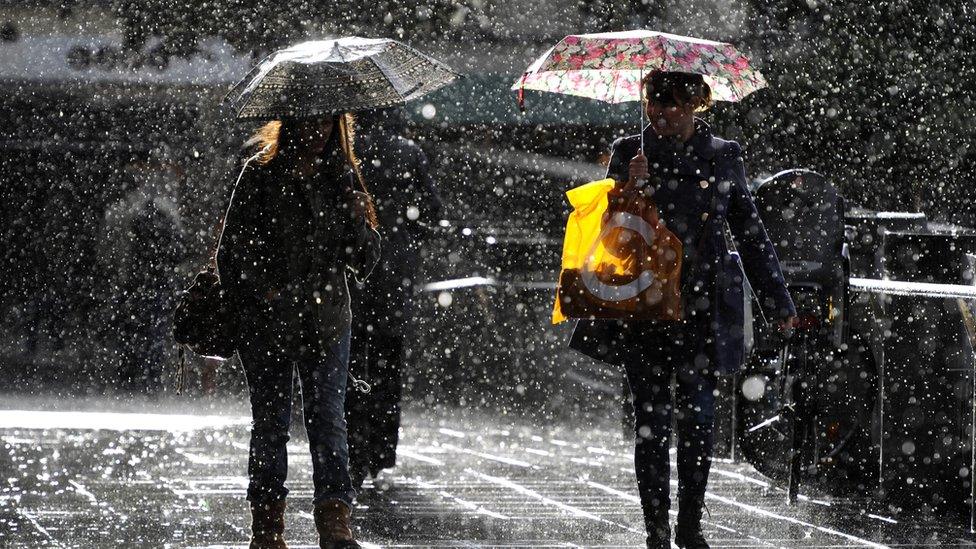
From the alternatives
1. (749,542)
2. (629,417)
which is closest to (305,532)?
(749,542)

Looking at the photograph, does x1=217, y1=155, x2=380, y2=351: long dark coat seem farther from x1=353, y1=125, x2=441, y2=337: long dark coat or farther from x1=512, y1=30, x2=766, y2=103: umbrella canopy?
x1=353, y1=125, x2=441, y2=337: long dark coat

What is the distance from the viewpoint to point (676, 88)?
6.84m

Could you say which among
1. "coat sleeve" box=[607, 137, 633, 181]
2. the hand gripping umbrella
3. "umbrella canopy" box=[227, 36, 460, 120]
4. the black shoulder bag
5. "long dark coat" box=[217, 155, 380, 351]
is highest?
the hand gripping umbrella

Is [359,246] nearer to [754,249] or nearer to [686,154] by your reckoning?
[686,154]

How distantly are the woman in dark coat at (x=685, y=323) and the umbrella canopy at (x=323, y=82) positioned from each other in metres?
0.96

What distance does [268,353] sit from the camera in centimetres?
666

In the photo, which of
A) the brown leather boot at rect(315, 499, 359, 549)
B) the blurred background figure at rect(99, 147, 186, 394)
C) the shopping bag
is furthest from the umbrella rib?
the blurred background figure at rect(99, 147, 186, 394)

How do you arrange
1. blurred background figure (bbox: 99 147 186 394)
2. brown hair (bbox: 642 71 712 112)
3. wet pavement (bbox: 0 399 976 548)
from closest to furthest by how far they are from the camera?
brown hair (bbox: 642 71 712 112), wet pavement (bbox: 0 399 976 548), blurred background figure (bbox: 99 147 186 394)

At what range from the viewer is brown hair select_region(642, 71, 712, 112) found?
22.4ft

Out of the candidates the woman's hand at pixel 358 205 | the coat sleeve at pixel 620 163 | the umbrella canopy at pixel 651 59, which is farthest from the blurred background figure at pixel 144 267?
the coat sleeve at pixel 620 163

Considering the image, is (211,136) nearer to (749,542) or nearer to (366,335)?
(366,335)

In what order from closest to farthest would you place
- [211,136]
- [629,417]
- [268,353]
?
1. [268,353]
2. [629,417]
3. [211,136]

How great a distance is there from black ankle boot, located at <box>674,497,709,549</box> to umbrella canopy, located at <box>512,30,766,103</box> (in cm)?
164

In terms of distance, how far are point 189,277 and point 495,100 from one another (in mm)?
3883
